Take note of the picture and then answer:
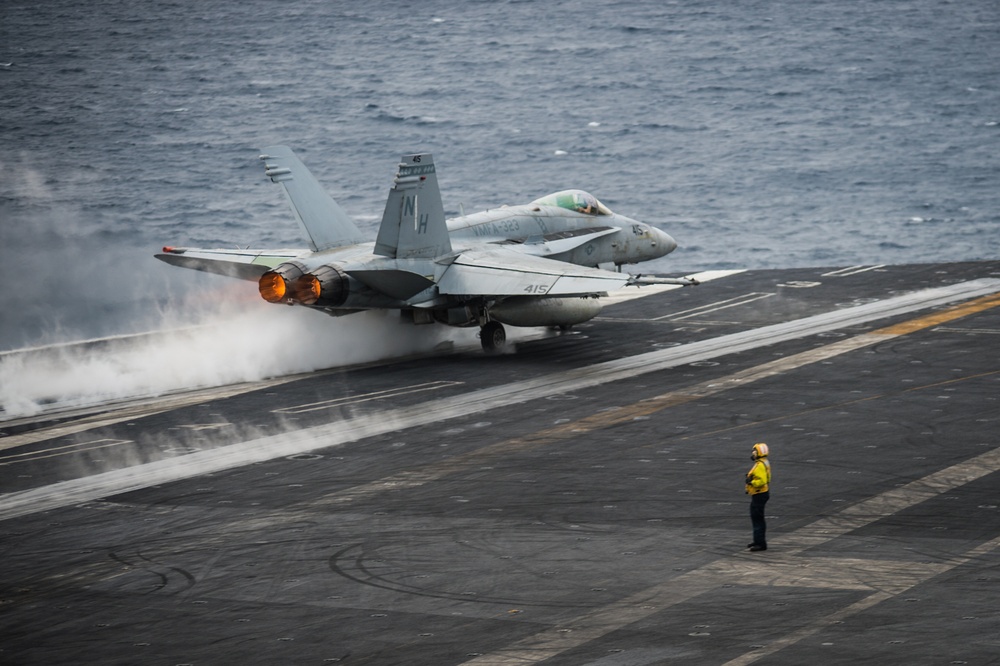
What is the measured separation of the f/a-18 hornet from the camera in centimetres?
3631

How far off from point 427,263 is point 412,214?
1604 millimetres

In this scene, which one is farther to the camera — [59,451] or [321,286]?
[321,286]

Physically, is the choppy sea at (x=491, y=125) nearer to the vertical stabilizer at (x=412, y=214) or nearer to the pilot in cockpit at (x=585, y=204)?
the vertical stabilizer at (x=412, y=214)

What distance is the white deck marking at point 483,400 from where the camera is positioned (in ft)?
88.4

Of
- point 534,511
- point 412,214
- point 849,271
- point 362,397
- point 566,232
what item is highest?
point 412,214

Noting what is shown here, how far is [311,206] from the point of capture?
38.7 metres

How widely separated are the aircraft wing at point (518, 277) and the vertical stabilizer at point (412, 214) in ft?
3.65

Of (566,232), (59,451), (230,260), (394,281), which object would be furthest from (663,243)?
(59,451)

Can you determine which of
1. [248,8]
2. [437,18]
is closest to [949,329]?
→ [437,18]

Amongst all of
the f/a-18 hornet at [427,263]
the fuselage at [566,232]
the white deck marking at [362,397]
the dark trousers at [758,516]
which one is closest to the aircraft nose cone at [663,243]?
the fuselage at [566,232]

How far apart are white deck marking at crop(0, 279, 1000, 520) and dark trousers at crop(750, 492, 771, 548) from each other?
8364 millimetres

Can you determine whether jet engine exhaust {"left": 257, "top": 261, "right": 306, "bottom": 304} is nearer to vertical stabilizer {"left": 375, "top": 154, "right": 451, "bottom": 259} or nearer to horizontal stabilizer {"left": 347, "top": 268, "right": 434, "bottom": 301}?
horizontal stabilizer {"left": 347, "top": 268, "right": 434, "bottom": 301}

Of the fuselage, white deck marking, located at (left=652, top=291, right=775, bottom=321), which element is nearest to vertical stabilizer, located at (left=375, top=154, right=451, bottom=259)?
the fuselage

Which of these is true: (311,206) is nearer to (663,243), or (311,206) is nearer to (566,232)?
(566,232)
